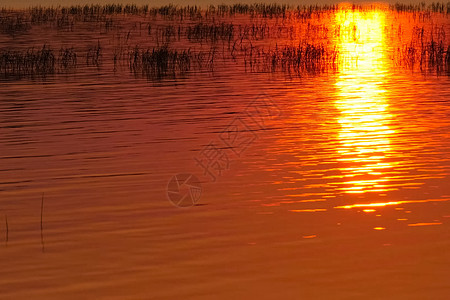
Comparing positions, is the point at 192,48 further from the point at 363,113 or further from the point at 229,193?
the point at 229,193

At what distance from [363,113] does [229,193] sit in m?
7.83

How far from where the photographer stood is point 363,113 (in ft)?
58.2

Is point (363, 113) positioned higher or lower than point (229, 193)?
lower

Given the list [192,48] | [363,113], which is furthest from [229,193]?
[192,48]

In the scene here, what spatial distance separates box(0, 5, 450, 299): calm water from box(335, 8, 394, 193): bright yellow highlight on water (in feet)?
0.16

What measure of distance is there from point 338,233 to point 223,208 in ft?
5.29

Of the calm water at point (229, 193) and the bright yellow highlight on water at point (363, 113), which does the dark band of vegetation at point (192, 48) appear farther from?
the calm water at point (229, 193)

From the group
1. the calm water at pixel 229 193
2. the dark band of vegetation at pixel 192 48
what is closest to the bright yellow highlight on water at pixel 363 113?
the calm water at pixel 229 193

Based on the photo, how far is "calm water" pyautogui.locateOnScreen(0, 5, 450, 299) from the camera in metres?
7.27

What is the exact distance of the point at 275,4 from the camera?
6450 centimetres

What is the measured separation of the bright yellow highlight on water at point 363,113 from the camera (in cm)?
1150

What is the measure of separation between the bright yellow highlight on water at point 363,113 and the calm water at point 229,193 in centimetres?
5

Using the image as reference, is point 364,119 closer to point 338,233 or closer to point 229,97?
point 229,97

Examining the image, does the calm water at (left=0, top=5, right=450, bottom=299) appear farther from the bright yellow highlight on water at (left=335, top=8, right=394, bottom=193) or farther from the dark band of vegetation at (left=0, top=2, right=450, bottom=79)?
the dark band of vegetation at (left=0, top=2, right=450, bottom=79)
